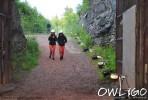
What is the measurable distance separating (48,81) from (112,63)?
431 centimetres

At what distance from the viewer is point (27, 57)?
68.2 ft

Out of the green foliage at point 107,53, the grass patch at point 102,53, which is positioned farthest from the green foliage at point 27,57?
the green foliage at point 107,53

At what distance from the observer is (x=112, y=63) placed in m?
17.9

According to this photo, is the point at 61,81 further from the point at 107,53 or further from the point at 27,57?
the point at 107,53

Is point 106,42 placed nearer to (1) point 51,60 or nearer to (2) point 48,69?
(1) point 51,60

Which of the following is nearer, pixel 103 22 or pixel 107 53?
pixel 107 53

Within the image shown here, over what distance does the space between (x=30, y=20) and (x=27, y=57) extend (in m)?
17.2

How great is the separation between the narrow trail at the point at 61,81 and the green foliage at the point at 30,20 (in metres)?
10.6

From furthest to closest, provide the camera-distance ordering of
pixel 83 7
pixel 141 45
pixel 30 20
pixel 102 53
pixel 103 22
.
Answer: pixel 30 20 → pixel 83 7 → pixel 103 22 → pixel 102 53 → pixel 141 45

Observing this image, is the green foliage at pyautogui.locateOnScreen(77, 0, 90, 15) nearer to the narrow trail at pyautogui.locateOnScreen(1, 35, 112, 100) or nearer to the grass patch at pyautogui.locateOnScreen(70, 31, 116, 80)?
the grass patch at pyautogui.locateOnScreen(70, 31, 116, 80)

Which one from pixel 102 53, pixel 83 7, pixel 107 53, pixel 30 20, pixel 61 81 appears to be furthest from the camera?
pixel 30 20

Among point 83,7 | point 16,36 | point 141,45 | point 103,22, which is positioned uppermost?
point 83,7

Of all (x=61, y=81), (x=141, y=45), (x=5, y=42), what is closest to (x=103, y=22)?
(x=61, y=81)

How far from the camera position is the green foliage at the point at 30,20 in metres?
33.9
